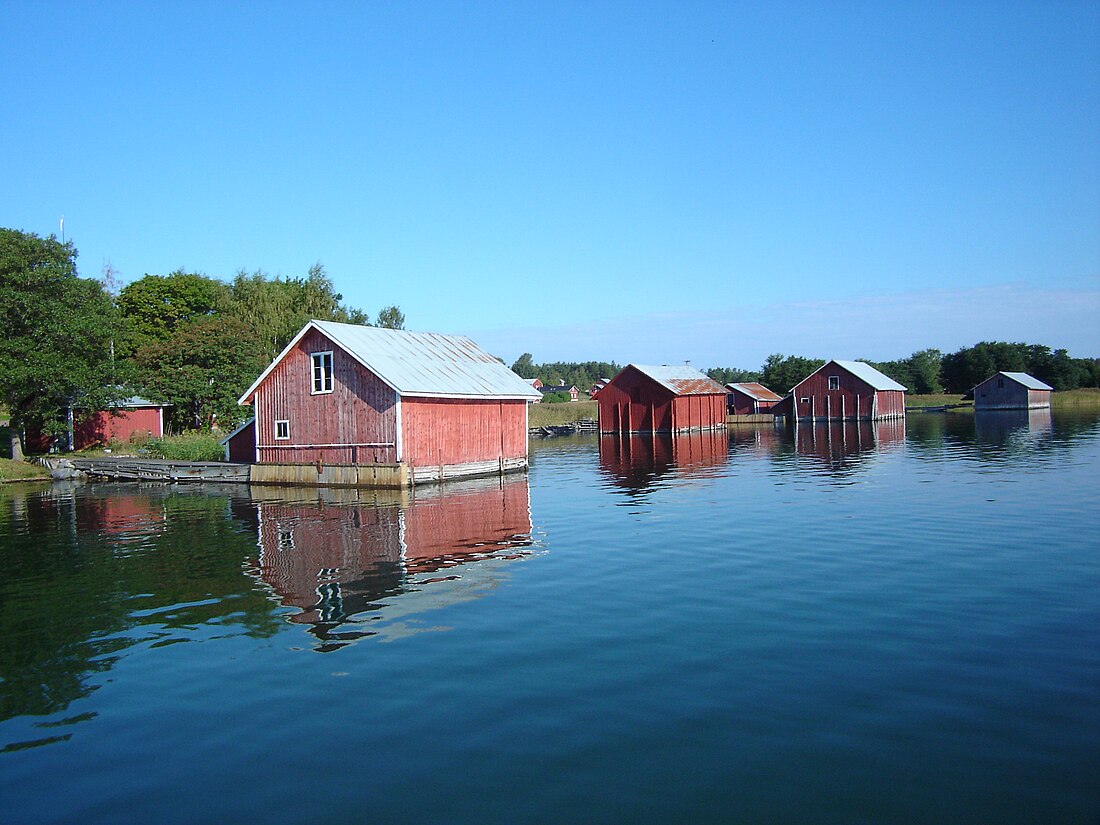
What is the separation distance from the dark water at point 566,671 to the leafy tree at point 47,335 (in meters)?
24.8

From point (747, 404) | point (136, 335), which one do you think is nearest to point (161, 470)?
point (136, 335)

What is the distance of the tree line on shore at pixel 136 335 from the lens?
152ft

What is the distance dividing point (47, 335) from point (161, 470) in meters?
11.3

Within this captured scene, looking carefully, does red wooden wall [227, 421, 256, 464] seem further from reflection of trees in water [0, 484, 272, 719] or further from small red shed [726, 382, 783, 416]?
small red shed [726, 382, 783, 416]

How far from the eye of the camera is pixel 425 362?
134 feet

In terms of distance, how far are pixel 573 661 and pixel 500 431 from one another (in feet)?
104

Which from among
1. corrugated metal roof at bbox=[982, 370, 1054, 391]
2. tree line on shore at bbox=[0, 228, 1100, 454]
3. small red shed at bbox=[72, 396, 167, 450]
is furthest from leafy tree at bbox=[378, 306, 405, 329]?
corrugated metal roof at bbox=[982, 370, 1054, 391]

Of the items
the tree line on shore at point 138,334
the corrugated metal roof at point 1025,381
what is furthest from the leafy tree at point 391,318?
the corrugated metal roof at point 1025,381

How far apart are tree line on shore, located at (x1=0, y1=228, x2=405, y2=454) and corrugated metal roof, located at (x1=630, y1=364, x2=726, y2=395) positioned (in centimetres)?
2771

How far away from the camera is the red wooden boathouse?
119 ft

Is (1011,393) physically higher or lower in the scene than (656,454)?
higher

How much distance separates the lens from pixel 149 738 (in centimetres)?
962

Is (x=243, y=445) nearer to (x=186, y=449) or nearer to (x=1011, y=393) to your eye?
(x=186, y=449)

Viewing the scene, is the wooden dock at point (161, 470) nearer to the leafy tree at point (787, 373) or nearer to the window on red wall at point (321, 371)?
the window on red wall at point (321, 371)
